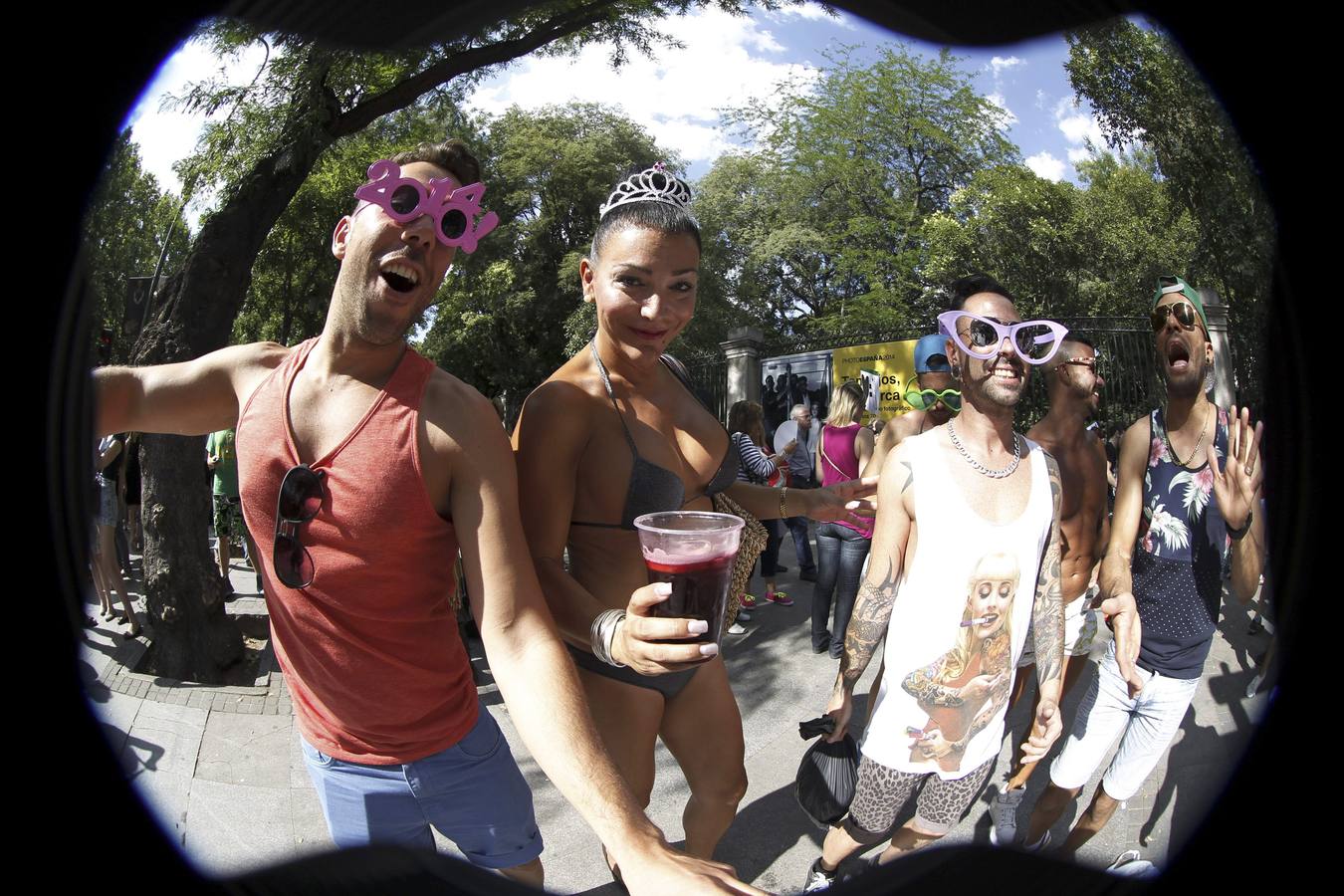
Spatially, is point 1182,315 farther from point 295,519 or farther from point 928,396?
point 295,519

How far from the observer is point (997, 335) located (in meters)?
1.92

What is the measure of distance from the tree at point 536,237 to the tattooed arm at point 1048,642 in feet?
11.7

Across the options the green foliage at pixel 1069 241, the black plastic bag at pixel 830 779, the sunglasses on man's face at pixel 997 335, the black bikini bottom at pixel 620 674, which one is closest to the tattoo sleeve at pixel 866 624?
the black plastic bag at pixel 830 779

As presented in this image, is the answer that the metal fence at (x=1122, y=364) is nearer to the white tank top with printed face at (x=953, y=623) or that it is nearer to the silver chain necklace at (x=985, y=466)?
the silver chain necklace at (x=985, y=466)

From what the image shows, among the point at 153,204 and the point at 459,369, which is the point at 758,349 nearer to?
the point at 459,369

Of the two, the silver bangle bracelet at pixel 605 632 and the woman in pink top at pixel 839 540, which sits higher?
the silver bangle bracelet at pixel 605 632

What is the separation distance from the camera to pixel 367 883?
1.70 m

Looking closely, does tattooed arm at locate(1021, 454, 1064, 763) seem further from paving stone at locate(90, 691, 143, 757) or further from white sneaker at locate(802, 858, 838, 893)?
paving stone at locate(90, 691, 143, 757)

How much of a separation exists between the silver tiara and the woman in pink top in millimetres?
3040

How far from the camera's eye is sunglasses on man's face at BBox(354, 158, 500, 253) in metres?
1.30

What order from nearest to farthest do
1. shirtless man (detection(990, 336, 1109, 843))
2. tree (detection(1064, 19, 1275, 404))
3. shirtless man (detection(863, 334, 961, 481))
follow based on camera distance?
tree (detection(1064, 19, 1275, 404)), shirtless man (detection(990, 336, 1109, 843)), shirtless man (detection(863, 334, 961, 481))

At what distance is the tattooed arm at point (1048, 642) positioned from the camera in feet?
6.66

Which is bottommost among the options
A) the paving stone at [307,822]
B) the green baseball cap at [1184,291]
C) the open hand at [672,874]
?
the paving stone at [307,822]

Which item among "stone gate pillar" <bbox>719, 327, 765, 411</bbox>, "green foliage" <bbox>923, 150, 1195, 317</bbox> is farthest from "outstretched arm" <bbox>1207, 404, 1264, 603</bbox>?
"green foliage" <bbox>923, 150, 1195, 317</bbox>
